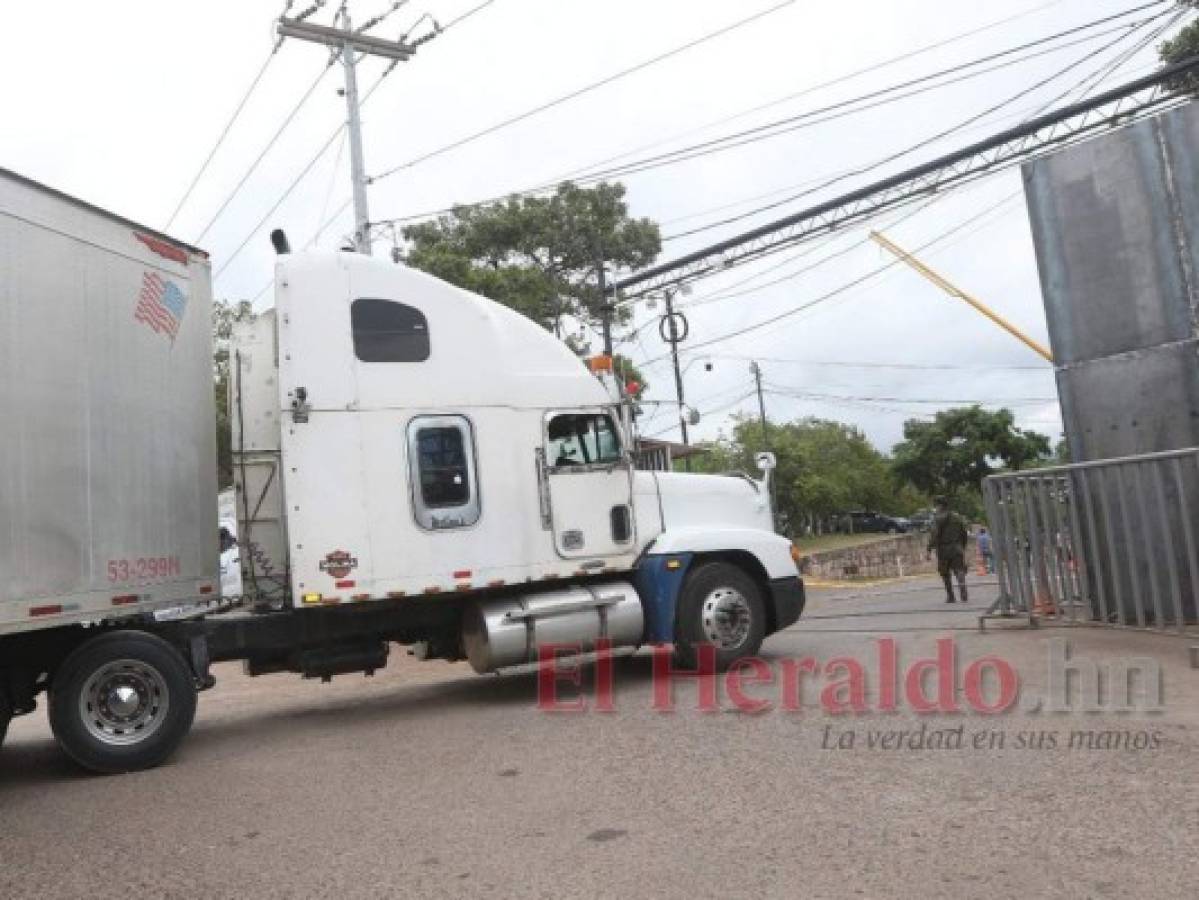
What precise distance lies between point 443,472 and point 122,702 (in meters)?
2.79

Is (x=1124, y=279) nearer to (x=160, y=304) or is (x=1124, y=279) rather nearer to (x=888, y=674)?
(x=888, y=674)

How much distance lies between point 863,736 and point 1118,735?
1359 mm

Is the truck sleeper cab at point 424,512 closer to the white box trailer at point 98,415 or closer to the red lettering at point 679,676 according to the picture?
the red lettering at point 679,676

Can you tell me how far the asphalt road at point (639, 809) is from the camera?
3.74 meters

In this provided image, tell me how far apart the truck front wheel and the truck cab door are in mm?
741

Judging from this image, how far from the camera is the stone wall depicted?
2886 cm

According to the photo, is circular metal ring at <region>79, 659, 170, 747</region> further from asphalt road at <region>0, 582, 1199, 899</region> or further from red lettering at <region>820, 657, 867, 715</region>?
red lettering at <region>820, 657, 867, 715</region>

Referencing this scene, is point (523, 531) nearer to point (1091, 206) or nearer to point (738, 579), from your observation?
point (738, 579)

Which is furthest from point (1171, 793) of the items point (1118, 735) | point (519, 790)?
point (519, 790)

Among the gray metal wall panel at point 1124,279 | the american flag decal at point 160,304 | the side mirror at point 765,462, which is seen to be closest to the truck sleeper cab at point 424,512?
the american flag decal at point 160,304

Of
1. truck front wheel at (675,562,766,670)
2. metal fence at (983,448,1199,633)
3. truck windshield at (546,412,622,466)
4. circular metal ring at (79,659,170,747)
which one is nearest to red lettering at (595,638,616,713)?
truck front wheel at (675,562,766,670)

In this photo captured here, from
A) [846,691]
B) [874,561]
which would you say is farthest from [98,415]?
[874,561]

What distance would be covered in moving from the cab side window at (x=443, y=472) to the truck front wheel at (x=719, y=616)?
2100 mm

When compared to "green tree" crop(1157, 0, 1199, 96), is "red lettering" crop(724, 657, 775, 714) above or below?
below
